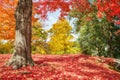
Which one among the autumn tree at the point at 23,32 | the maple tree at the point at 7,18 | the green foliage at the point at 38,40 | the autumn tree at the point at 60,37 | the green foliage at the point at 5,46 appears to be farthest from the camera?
the autumn tree at the point at 60,37

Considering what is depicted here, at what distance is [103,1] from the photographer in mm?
24547

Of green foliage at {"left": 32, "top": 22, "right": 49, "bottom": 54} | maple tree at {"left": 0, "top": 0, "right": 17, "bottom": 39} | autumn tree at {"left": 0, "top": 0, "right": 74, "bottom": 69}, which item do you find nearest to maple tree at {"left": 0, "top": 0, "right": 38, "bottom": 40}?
maple tree at {"left": 0, "top": 0, "right": 17, "bottom": 39}

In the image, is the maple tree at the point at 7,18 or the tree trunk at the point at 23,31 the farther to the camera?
the maple tree at the point at 7,18

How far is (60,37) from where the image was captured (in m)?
52.6

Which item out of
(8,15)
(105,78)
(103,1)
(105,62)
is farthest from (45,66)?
(8,15)

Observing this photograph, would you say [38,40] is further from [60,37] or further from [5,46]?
[60,37]

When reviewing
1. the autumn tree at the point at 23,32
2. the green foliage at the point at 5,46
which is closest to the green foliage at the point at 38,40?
the green foliage at the point at 5,46

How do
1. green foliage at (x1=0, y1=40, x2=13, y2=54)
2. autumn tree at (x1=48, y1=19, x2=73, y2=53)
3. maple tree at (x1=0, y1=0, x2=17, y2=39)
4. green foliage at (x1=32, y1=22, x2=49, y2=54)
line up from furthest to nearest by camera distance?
autumn tree at (x1=48, y1=19, x2=73, y2=53), green foliage at (x1=32, y1=22, x2=49, y2=54), green foliage at (x1=0, y1=40, x2=13, y2=54), maple tree at (x1=0, y1=0, x2=17, y2=39)

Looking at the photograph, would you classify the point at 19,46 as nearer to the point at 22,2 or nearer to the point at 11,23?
the point at 22,2

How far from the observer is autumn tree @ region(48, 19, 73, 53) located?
52.1 m

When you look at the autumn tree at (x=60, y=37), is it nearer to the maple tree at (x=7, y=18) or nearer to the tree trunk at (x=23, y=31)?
the maple tree at (x=7, y=18)

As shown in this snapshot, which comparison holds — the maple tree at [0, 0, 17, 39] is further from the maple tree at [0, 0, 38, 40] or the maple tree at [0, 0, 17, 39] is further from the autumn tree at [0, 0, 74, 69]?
the autumn tree at [0, 0, 74, 69]

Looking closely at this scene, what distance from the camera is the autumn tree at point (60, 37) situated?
52062 mm

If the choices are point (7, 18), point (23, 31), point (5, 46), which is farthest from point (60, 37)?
point (23, 31)
